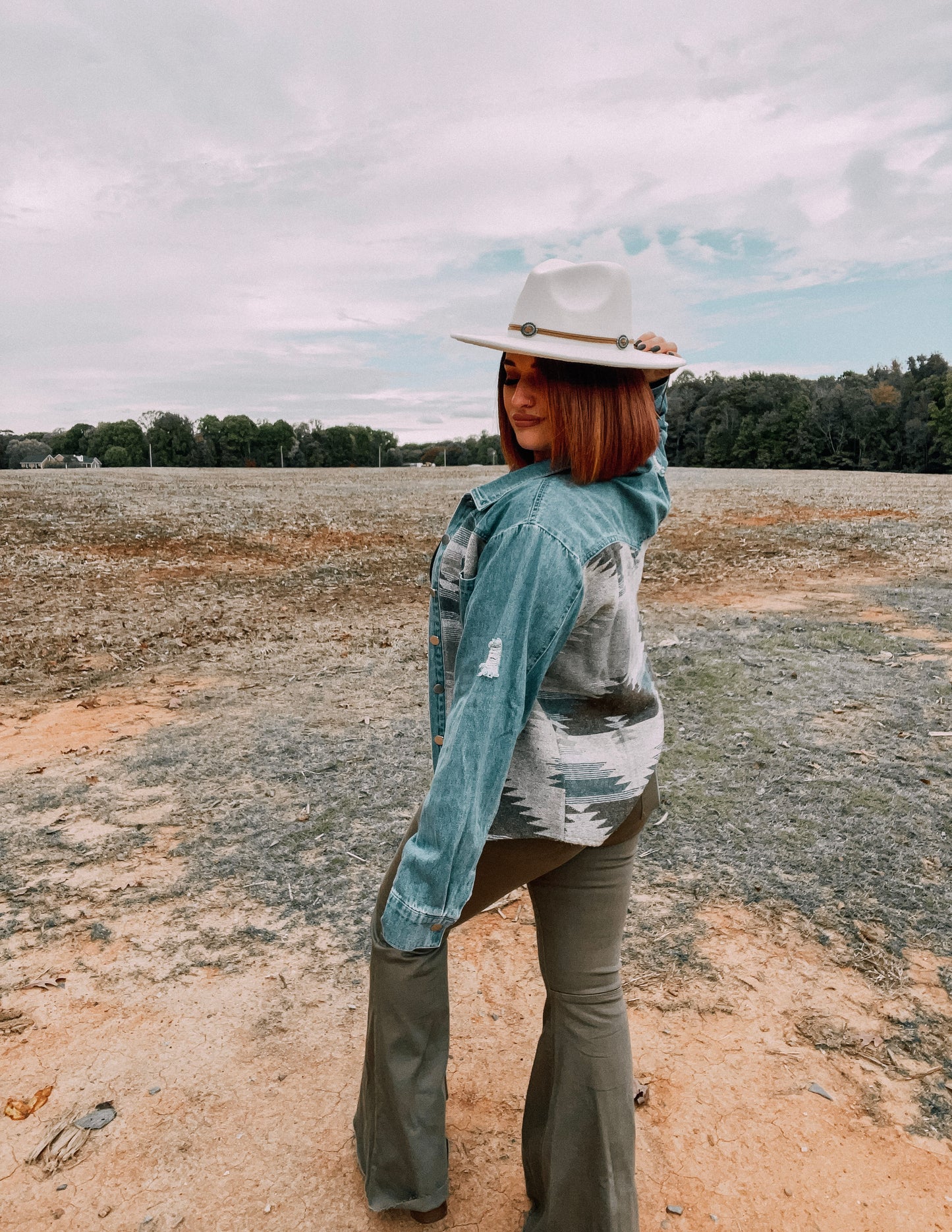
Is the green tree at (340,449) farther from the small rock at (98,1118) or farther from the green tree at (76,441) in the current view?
the small rock at (98,1118)

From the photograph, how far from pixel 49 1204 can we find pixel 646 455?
2.40 metres

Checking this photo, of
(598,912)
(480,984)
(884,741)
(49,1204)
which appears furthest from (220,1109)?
(884,741)

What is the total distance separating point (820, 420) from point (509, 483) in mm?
62511

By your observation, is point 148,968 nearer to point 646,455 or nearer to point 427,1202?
point 427,1202

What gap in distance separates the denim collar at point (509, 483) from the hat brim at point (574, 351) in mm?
211

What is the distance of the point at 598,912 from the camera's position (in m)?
1.78

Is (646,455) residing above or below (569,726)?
above

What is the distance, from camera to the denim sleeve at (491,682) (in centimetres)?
149

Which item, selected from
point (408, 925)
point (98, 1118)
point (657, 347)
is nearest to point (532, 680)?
point (408, 925)

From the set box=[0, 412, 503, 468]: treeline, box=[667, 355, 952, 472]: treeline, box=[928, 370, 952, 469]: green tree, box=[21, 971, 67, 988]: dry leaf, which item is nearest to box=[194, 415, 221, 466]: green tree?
box=[0, 412, 503, 468]: treeline

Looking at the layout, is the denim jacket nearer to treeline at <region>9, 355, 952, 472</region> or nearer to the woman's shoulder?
the woman's shoulder

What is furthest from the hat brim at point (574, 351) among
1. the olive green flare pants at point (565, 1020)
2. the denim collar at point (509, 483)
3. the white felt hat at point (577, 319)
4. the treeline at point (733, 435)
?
the treeline at point (733, 435)

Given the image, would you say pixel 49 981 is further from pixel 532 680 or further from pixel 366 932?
pixel 532 680

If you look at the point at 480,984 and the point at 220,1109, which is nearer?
the point at 220,1109
